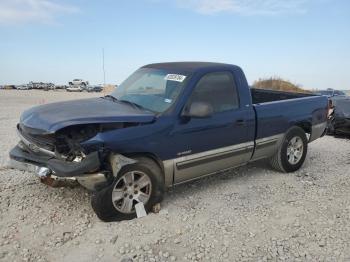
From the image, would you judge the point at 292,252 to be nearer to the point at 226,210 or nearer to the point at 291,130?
the point at 226,210

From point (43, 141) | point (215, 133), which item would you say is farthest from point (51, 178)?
point (215, 133)

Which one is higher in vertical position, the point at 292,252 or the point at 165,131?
the point at 165,131

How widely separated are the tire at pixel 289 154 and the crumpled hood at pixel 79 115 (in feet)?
8.95

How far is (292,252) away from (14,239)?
2.85 metres

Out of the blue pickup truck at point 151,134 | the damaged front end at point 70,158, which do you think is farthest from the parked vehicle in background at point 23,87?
the damaged front end at point 70,158

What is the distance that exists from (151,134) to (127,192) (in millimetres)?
739

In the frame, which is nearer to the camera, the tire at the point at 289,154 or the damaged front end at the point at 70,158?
the damaged front end at the point at 70,158

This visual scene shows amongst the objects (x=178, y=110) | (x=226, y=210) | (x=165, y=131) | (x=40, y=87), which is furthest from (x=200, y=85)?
(x=40, y=87)

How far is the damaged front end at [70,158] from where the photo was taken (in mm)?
4246

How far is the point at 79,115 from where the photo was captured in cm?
452

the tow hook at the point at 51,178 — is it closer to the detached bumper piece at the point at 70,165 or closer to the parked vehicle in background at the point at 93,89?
the detached bumper piece at the point at 70,165

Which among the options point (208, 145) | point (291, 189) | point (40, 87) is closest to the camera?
point (208, 145)

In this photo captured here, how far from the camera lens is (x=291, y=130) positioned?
22.0ft

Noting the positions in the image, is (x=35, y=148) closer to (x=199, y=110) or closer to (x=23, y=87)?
(x=199, y=110)
